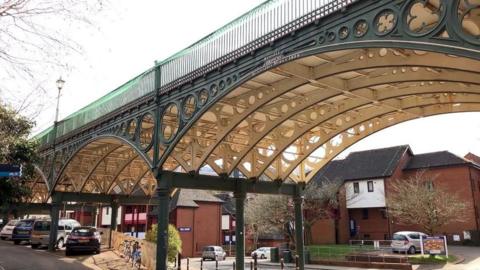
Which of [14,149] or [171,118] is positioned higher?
[171,118]

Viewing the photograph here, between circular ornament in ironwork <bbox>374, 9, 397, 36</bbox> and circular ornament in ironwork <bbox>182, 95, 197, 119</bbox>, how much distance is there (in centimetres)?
821

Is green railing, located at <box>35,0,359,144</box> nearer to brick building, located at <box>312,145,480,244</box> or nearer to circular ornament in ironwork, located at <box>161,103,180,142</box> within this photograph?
circular ornament in ironwork, located at <box>161,103,180,142</box>

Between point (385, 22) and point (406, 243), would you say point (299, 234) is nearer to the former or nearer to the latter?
point (385, 22)

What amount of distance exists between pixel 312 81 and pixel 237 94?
392 centimetres

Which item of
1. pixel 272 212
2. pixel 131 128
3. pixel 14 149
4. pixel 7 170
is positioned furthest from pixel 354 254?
pixel 7 170

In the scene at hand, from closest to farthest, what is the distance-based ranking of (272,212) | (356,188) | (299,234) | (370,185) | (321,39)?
1. (321,39)
2. (299,234)
3. (272,212)
4. (370,185)
5. (356,188)

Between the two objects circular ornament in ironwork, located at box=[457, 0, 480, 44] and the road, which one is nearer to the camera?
circular ornament in ironwork, located at box=[457, 0, 480, 44]

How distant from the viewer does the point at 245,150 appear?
62.2ft

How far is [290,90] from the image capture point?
14.4 metres

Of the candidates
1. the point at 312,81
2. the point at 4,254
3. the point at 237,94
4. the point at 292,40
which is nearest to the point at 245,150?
the point at 237,94

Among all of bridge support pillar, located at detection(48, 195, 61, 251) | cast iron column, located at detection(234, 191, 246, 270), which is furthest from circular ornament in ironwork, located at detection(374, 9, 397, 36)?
bridge support pillar, located at detection(48, 195, 61, 251)

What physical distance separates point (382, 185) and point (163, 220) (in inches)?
1293

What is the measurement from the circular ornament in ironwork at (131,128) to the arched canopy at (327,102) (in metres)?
2.77

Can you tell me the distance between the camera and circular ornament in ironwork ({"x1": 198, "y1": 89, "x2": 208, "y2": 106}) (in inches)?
619
